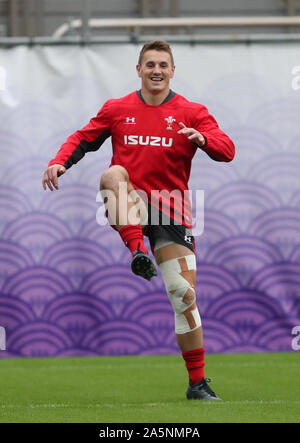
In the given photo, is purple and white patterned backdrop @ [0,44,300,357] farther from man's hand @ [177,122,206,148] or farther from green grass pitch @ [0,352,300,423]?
man's hand @ [177,122,206,148]

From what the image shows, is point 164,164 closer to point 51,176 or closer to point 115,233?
point 51,176

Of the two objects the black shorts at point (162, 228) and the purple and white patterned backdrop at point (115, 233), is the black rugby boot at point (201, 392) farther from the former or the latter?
the purple and white patterned backdrop at point (115, 233)

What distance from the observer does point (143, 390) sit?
4.70 metres

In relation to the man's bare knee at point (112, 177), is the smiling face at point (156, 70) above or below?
above

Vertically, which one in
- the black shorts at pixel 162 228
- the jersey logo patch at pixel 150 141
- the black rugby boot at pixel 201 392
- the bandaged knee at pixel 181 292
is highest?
the jersey logo patch at pixel 150 141

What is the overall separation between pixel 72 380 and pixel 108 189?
5.38 ft

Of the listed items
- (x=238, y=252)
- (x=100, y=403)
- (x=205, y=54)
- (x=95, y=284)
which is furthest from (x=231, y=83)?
(x=100, y=403)

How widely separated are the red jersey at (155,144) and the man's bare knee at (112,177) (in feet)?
0.39

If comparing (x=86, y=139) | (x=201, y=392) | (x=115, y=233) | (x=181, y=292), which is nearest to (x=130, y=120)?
(x=86, y=139)

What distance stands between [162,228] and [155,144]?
42cm

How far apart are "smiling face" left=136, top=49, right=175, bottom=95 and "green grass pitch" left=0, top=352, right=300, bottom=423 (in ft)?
5.11

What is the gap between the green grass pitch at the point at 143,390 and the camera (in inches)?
143

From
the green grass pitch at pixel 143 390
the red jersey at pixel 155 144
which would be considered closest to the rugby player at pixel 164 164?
the red jersey at pixel 155 144
